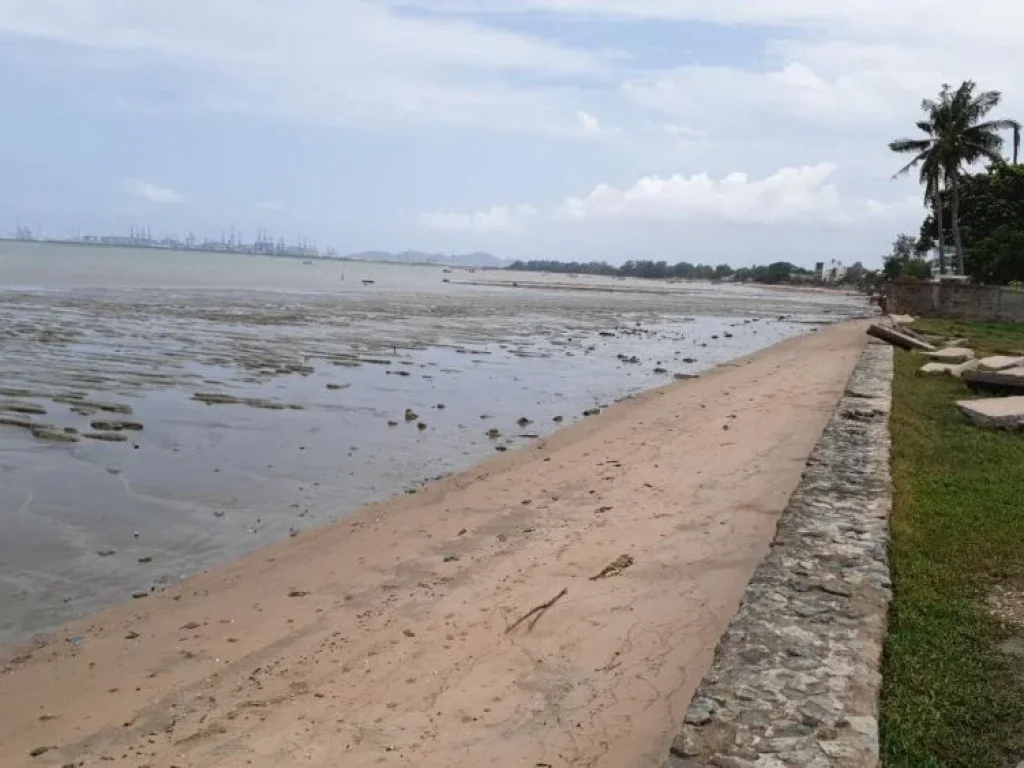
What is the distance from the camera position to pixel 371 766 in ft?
12.4

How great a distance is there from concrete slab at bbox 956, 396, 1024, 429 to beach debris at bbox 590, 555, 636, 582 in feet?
18.6

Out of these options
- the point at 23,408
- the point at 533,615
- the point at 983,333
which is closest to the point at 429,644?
the point at 533,615

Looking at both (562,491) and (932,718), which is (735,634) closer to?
(932,718)

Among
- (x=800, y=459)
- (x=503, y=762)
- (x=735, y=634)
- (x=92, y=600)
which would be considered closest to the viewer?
(x=503, y=762)

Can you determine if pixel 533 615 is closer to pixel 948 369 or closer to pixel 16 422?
pixel 16 422

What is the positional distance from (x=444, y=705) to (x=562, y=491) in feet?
16.6

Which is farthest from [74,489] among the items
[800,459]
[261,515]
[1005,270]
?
[1005,270]

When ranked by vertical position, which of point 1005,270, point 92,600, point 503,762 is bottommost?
point 92,600

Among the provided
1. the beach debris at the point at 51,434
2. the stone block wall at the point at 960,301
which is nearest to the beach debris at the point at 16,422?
the beach debris at the point at 51,434

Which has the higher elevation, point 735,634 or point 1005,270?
point 1005,270

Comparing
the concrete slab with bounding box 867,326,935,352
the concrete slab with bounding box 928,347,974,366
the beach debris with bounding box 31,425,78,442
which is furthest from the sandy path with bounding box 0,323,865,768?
the concrete slab with bounding box 867,326,935,352

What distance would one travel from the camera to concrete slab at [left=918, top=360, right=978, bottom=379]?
15.1m

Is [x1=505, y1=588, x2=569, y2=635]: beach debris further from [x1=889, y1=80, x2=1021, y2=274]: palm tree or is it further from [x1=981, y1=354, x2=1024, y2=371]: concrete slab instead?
[x1=889, y1=80, x2=1021, y2=274]: palm tree

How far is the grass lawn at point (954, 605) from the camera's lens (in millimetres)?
3355
